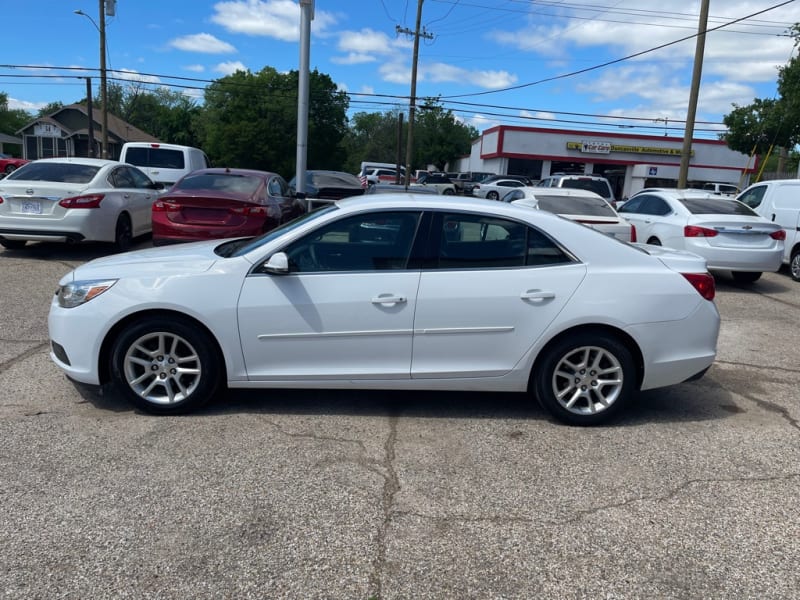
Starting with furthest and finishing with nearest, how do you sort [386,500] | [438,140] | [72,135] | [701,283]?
1. [438,140]
2. [72,135]
3. [701,283]
4. [386,500]

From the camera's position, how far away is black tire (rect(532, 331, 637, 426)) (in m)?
4.45

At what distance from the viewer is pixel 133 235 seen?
11266mm

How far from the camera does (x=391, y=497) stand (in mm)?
3502

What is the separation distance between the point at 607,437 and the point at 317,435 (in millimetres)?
1941

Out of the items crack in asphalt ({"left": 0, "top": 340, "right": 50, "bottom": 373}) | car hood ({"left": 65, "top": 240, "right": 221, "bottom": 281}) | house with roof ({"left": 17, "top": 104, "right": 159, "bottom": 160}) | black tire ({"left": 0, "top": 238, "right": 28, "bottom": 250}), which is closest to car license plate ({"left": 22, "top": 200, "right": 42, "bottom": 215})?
black tire ({"left": 0, "top": 238, "right": 28, "bottom": 250})

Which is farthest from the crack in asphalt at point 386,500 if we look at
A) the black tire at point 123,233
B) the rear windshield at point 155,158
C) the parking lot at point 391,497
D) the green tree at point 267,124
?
the green tree at point 267,124

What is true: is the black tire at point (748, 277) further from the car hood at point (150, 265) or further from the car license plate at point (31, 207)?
the car license plate at point (31, 207)

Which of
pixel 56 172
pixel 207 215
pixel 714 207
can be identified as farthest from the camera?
pixel 714 207

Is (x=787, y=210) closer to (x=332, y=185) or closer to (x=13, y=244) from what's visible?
(x=332, y=185)

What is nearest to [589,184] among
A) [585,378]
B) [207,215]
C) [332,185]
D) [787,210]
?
[787,210]

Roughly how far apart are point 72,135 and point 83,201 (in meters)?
50.0

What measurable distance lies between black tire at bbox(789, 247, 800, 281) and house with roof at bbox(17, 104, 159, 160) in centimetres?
5139

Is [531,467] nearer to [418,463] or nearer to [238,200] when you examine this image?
[418,463]

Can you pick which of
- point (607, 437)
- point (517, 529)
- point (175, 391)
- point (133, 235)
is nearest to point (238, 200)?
point (133, 235)
